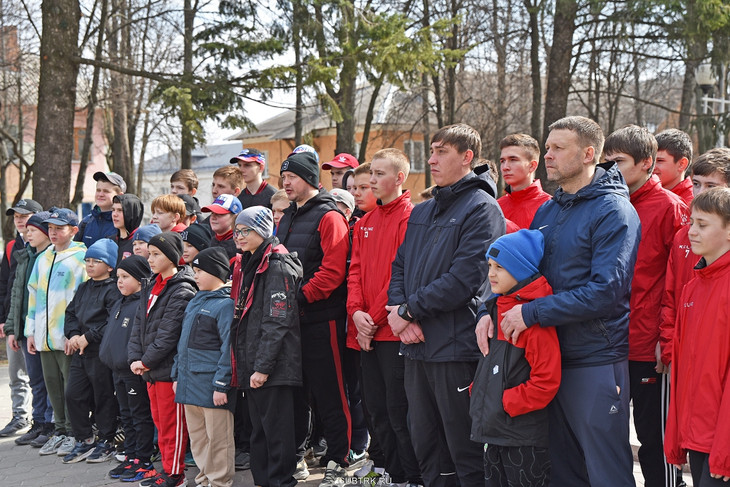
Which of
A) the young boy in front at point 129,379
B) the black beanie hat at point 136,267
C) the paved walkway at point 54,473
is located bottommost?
the paved walkway at point 54,473

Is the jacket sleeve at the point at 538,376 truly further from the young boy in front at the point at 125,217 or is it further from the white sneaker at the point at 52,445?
the white sneaker at the point at 52,445

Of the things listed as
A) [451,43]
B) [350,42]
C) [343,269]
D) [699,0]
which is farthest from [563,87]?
[343,269]

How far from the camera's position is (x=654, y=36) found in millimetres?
13883

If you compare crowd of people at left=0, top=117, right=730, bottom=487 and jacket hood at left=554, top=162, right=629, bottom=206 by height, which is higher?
jacket hood at left=554, top=162, right=629, bottom=206

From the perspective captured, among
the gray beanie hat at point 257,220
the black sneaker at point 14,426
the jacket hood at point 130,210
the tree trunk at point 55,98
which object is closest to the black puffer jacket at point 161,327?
the gray beanie hat at point 257,220

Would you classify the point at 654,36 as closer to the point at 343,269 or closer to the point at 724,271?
the point at 343,269

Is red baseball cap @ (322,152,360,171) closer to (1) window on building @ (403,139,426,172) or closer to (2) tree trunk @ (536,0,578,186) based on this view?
(2) tree trunk @ (536,0,578,186)

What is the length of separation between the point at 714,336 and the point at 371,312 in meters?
2.38

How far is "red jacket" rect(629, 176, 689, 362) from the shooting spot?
13.9 ft

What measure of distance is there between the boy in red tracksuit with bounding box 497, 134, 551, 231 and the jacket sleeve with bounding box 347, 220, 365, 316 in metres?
1.23

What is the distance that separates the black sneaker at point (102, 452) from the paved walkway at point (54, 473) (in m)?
0.06

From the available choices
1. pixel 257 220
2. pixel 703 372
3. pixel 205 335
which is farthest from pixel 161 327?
pixel 703 372

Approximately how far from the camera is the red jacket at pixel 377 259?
16.4 ft

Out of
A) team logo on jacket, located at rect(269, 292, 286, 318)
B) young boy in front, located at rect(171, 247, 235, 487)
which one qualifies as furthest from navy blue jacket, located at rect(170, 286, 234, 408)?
team logo on jacket, located at rect(269, 292, 286, 318)
